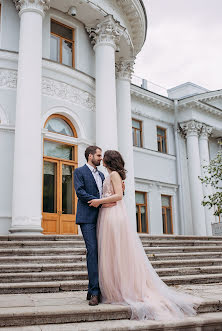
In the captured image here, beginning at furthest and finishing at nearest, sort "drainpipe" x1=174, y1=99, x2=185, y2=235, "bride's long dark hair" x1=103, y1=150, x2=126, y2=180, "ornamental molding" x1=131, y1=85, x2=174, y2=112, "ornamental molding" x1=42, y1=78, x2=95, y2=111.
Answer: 1. "drainpipe" x1=174, y1=99, x2=185, y2=235
2. "ornamental molding" x1=131, y1=85, x2=174, y2=112
3. "ornamental molding" x1=42, y1=78, x2=95, y2=111
4. "bride's long dark hair" x1=103, y1=150, x2=126, y2=180

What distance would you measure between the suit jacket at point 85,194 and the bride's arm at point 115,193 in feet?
0.29

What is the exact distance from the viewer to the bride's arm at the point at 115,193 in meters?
4.74

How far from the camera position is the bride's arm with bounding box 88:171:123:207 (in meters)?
4.74

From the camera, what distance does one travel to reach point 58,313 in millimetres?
3893

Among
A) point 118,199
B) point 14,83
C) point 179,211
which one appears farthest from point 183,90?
point 118,199

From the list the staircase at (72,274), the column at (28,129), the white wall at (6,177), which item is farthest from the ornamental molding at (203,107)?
the white wall at (6,177)

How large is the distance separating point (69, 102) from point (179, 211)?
10748 millimetres

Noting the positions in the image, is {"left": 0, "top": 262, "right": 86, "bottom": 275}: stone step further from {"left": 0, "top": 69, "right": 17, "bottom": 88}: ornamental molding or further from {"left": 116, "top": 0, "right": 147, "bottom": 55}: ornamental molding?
{"left": 116, "top": 0, "right": 147, "bottom": 55}: ornamental molding

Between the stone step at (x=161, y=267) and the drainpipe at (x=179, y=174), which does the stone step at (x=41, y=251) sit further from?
the drainpipe at (x=179, y=174)

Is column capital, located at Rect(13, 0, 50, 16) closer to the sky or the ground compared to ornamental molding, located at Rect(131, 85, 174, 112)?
closer to the ground

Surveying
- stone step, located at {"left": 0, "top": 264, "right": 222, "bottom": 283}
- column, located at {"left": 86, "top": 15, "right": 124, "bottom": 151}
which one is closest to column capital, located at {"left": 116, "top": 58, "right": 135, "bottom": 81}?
column, located at {"left": 86, "top": 15, "right": 124, "bottom": 151}

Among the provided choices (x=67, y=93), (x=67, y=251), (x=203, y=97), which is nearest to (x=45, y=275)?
(x=67, y=251)

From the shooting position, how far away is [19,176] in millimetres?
10766

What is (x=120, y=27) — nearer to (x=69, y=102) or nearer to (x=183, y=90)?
(x=69, y=102)
